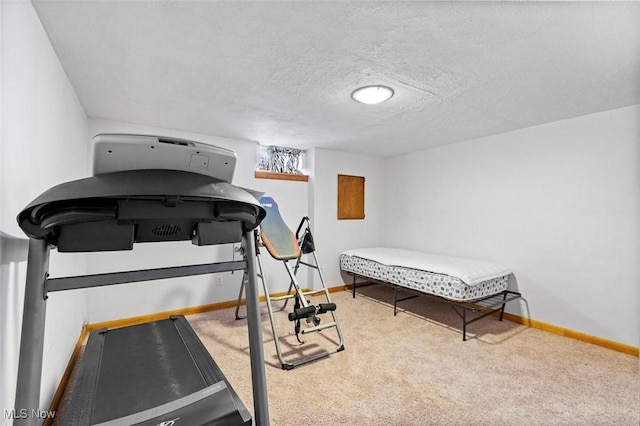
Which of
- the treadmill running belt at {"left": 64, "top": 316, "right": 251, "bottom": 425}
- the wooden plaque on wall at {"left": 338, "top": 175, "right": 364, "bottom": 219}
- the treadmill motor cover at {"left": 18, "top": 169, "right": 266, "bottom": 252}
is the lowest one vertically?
the treadmill running belt at {"left": 64, "top": 316, "right": 251, "bottom": 425}

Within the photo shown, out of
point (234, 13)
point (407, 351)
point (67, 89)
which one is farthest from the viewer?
point (407, 351)

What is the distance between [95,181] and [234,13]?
1.08 meters

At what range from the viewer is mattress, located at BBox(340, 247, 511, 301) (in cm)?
279

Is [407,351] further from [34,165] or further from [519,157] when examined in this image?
[34,165]

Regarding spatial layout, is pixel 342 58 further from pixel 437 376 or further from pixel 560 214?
pixel 560 214

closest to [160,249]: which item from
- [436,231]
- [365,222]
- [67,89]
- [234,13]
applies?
[67,89]

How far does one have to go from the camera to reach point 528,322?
3.13m

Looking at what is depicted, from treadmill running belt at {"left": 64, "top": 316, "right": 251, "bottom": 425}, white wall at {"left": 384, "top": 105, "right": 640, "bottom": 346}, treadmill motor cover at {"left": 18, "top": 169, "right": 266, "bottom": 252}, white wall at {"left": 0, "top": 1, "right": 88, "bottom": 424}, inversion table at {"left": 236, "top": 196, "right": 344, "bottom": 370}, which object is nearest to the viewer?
treadmill motor cover at {"left": 18, "top": 169, "right": 266, "bottom": 252}

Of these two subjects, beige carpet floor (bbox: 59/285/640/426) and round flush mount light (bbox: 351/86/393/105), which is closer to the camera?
beige carpet floor (bbox: 59/285/640/426)

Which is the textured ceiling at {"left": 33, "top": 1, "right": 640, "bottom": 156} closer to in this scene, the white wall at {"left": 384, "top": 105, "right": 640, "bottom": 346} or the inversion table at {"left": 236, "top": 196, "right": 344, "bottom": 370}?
the white wall at {"left": 384, "top": 105, "right": 640, "bottom": 346}

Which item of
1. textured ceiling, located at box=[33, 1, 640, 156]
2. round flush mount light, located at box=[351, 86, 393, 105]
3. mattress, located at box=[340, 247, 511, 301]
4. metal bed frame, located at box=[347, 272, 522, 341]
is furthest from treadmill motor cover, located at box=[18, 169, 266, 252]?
metal bed frame, located at box=[347, 272, 522, 341]

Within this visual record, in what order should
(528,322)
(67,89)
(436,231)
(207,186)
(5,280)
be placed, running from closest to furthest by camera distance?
1. (207,186)
2. (5,280)
3. (67,89)
4. (528,322)
5. (436,231)

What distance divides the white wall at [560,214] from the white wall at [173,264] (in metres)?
2.40

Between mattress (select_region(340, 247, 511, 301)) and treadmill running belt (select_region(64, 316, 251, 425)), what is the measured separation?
217 cm
